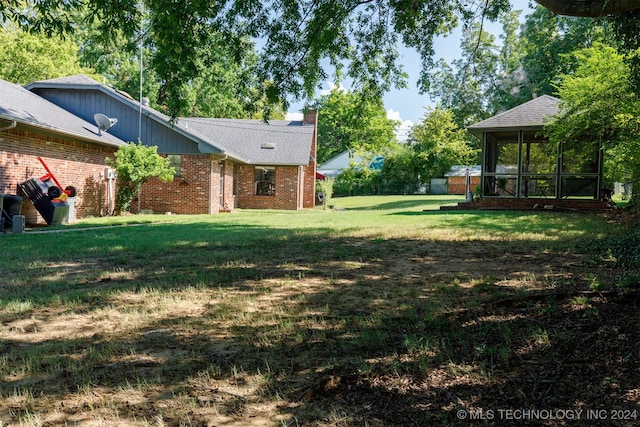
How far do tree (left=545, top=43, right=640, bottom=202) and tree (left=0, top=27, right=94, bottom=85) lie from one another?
2841cm

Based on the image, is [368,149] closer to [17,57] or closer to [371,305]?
[17,57]

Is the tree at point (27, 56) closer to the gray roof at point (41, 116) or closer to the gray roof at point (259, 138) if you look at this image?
the gray roof at point (259, 138)

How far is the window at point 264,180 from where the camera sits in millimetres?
26820

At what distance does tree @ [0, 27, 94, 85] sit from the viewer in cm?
2916

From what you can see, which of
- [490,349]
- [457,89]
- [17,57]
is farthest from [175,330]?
[457,89]

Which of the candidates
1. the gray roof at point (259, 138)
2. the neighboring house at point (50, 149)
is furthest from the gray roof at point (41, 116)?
the gray roof at point (259, 138)

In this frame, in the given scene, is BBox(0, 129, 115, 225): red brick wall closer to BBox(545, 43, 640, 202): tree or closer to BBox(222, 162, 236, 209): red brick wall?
BBox(222, 162, 236, 209): red brick wall

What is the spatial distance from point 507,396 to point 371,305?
1991 millimetres

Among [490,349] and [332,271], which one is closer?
[490,349]

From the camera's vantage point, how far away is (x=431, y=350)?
3131mm

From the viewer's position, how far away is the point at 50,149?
1490cm

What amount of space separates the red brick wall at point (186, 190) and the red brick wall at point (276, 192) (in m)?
5.20

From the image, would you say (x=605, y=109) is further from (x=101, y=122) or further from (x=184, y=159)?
(x=101, y=122)

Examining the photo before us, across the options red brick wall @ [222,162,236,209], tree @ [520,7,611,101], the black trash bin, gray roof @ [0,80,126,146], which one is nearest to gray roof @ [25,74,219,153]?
gray roof @ [0,80,126,146]
